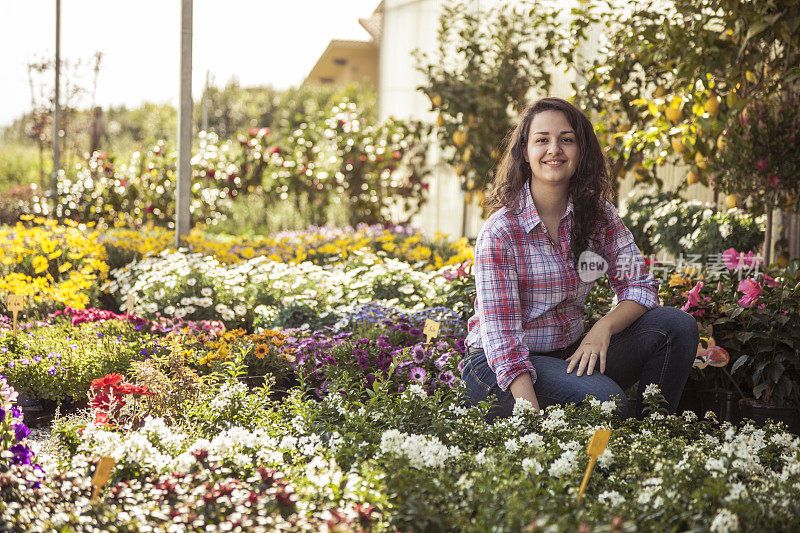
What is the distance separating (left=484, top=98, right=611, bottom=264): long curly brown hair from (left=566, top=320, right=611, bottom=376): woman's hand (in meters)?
0.24

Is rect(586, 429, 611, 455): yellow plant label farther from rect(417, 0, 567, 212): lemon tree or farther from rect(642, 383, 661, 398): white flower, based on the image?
rect(417, 0, 567, 212): lemon tree

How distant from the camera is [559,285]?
2.36m

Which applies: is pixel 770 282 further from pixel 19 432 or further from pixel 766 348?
pixel 19 432

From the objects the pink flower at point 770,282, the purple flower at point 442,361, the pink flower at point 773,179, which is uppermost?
the pink flower at point 773,179

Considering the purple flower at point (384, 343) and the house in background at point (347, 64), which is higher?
the house in background at point (347, 64)

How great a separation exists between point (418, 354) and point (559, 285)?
2.21ft

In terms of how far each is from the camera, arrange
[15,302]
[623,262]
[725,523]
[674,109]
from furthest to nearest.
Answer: [674,109] < [15,302] < [623,262] < [725,523]

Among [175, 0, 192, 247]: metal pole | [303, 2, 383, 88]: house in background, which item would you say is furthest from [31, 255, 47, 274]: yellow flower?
[303, 2, 383, 88]: house in background

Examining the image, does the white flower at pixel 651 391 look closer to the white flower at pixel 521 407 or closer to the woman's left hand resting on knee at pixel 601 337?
the woman's left hand resting on knee at pixel 601 337

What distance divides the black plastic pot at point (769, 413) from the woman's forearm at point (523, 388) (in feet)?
3.12

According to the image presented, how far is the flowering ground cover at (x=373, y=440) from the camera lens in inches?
59.1

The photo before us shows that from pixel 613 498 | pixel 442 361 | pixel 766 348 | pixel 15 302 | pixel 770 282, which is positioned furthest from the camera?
pixel 15 302

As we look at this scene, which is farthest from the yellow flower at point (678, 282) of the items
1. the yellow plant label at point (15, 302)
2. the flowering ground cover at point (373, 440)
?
the yellow plant label at point (15, 302)

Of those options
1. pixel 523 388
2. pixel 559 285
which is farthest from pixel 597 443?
pixel 559 285
